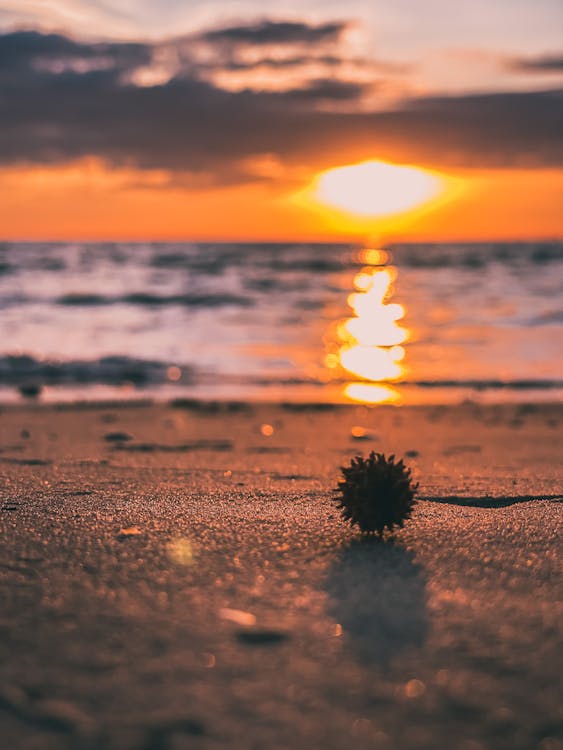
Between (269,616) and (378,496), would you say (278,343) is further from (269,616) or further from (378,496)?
(269,616)

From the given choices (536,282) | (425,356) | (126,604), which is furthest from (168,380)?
(536,282)

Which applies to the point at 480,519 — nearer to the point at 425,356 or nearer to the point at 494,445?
the point at 494,445

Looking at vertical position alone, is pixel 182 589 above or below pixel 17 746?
above

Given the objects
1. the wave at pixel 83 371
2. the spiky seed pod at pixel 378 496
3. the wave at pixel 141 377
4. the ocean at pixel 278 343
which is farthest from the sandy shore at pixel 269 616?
the wave at pixel 83 371

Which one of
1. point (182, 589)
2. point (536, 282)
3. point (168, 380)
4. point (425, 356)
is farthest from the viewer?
point (536, 282)

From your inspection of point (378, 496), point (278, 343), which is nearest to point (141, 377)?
point (278, 343)

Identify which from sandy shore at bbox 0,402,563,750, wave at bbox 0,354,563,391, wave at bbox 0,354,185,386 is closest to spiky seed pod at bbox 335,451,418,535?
sandy shore at bbox 0,402,563,750

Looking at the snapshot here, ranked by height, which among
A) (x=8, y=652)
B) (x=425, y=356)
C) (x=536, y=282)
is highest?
(x=536, y=282)
